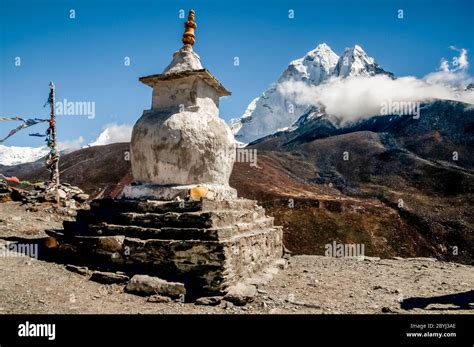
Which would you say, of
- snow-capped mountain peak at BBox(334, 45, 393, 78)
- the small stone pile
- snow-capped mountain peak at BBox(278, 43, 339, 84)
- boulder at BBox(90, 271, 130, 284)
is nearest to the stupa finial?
boulder at BBox(90, 271, 130, 284)

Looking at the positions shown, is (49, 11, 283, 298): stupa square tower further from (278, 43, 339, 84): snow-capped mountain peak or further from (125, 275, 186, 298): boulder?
(278, 43, 339, 84): snow-capped mountain peak

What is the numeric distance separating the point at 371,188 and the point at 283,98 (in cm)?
10790

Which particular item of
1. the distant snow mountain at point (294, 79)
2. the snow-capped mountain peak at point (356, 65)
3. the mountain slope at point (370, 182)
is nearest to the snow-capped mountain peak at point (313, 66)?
the distant snow mountain at point (294, 79)

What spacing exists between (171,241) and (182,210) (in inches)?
31.8

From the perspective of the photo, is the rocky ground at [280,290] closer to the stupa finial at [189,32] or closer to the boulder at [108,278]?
the boulder at [108,278]

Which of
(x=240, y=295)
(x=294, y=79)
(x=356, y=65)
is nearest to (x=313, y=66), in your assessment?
(x=294, y=79)

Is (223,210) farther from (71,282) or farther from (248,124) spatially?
(248,124)

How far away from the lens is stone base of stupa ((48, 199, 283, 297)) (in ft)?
21.4

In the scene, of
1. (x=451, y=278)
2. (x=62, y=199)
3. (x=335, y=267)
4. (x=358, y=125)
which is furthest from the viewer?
(x=358, y=125)

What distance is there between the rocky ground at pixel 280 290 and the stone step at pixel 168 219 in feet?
4.15

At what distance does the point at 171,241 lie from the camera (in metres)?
6.77

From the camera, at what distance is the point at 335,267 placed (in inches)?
410

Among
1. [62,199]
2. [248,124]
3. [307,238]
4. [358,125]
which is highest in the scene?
[248,124]
